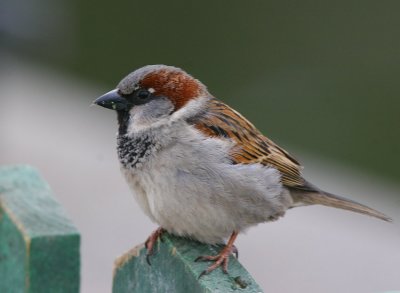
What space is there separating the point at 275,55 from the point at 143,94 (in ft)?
16.8

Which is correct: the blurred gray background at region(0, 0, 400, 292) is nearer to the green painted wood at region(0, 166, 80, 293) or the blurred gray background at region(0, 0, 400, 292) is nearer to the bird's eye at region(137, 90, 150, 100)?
the bird's eye at region(137, 90, 150, 100)

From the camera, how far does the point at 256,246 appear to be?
16.2 feet

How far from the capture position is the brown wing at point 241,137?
2.76 m

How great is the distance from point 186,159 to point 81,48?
534 cm

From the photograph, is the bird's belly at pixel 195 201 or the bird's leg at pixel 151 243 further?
the bird's belly at pixel 195 201

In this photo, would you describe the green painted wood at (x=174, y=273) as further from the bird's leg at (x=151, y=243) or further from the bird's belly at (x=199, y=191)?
the bird's belly at (x=199, y=191)

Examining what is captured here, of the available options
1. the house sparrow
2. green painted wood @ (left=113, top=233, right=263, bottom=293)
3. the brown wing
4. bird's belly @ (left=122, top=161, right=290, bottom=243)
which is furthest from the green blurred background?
green painted wood @ (left=113, top=233, right=263, bottom=293)

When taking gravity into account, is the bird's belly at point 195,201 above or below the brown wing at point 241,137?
below

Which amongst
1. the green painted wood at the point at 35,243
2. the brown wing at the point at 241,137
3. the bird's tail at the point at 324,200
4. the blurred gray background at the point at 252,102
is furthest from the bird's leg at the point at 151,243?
the blurred gray background at the point at 252,102

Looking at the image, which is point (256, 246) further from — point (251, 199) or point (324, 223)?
point (251, 199)

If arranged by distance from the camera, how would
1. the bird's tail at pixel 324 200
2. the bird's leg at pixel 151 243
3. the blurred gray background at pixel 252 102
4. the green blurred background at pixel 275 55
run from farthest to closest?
the green blurred background at pixel 275 55 < the blurred gray background at pixel 252 102 < the bird's tail at pixel 324 200 < the bird's leg at pixel 151 243

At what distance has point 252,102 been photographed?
7070 millimetres

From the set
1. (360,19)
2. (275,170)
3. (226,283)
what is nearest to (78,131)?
(360,19)

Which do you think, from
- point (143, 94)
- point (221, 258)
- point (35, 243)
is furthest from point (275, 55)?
point (35, 243)
